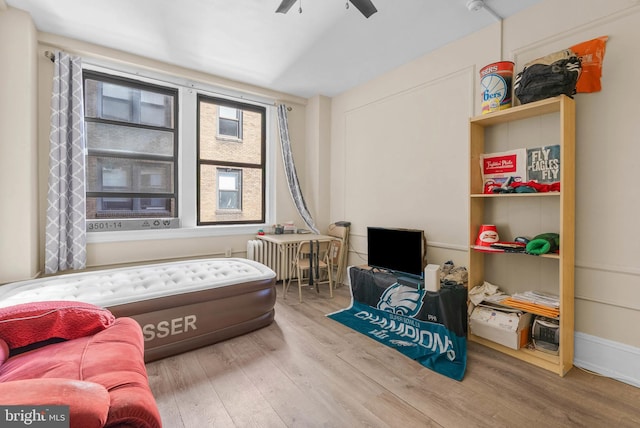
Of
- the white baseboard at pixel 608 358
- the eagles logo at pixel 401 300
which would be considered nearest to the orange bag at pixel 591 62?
the white baseboard at pixel 608 358

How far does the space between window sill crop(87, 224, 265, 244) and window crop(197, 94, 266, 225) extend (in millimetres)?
232

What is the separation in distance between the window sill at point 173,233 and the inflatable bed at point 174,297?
716 millimetres

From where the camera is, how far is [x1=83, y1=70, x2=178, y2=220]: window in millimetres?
3383

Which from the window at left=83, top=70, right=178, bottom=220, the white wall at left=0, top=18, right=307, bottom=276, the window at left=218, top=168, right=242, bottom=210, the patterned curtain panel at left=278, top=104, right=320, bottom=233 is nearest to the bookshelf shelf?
the patterned curtain panel at left=278, top=104, right=320, bottom=233

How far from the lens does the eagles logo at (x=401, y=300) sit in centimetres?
271

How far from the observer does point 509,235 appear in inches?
103

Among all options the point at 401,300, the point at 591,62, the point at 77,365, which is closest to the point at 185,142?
the point at 77,365

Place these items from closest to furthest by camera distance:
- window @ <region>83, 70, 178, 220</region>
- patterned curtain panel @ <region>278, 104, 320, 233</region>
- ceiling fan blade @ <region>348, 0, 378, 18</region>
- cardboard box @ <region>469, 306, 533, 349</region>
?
ceiling fan blade @ <region>348, 0, 378, 18</region> → cardboard box @ <region>469, 306, 533, 349</region> → window @ <region>83, 70, 178, 220</region> → patterned curtain panel @ <region>278, 104, 320, 233</region>

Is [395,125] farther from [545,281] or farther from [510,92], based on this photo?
[545,281]

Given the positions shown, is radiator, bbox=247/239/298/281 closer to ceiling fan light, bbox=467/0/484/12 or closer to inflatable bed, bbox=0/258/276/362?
inflatable bed, bbox=0/258/276/362

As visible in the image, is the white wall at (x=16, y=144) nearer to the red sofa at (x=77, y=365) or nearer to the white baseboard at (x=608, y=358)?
the red sofa at (x=77, y=365)

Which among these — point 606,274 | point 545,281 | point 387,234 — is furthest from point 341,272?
point 606,274

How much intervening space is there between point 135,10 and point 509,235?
12.4 feet

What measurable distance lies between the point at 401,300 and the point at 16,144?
12.3 feet
